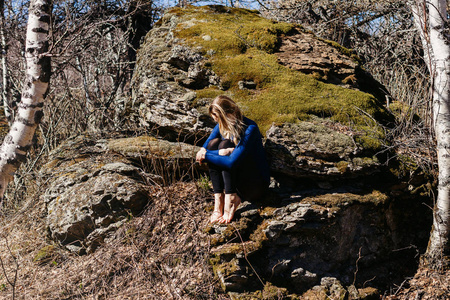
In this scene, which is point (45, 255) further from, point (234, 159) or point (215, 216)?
point (234, 159)

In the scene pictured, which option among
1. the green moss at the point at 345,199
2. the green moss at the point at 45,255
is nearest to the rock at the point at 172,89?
the green moss at the point at 345,199

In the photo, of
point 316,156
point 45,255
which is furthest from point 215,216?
point 45,255

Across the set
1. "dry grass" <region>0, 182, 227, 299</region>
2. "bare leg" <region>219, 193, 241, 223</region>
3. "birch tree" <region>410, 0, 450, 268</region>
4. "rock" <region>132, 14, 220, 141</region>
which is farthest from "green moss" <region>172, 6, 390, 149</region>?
"dry grass" <region>0, 182, 227, 299</region>

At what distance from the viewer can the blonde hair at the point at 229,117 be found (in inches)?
144

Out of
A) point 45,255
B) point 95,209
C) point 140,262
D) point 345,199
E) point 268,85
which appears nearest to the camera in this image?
point 345,199

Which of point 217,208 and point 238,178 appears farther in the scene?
point 217,208

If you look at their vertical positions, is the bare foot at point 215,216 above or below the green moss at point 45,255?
above

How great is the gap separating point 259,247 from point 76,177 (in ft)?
8.43

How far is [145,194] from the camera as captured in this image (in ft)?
14.3

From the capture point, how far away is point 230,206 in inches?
147

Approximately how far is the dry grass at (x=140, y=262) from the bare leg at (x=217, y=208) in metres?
0.19

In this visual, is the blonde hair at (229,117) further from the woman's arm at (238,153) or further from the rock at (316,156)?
the rock at (316,156)

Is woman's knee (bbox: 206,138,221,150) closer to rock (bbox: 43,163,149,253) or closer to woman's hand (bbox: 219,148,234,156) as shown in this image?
woman's hand (bbox: 219,148,234,156)

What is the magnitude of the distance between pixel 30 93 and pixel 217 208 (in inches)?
97.1
